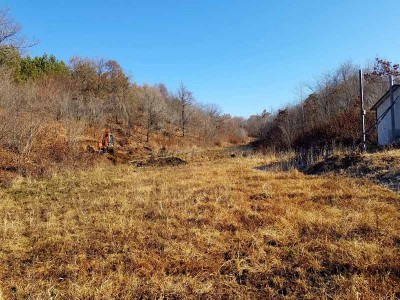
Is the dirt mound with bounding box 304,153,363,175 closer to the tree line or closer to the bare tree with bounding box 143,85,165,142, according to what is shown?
the tree line

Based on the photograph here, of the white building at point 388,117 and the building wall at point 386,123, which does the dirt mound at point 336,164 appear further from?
the building wall at point 386,123

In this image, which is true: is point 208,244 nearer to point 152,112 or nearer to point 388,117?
point 388,117

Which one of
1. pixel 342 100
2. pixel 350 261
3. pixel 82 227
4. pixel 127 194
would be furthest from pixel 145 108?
pixel 350 261

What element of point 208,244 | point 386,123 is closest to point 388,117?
point 386,123

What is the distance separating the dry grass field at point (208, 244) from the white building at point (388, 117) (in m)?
8.56

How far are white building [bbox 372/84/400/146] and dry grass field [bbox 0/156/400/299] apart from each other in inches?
337

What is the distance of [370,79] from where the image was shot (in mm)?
29203

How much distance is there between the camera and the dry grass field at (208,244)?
3303 mm

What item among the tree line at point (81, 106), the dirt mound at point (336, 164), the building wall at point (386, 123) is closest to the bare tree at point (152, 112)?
the tree line at point (81, 106)

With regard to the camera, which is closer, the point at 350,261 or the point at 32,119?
the point at 350,261

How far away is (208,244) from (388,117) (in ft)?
47.6

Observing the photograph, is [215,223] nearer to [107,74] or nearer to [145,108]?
[145,108]

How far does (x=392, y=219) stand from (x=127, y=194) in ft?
20.0

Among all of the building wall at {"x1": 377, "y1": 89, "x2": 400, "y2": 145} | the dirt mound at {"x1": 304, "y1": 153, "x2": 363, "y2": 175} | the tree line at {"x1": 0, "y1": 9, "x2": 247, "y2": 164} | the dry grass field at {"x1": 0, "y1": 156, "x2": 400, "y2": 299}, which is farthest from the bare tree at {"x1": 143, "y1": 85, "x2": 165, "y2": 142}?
the dry grass field at {"x1": 0, "y1": 156, "x2": 400, "y2": 299}
